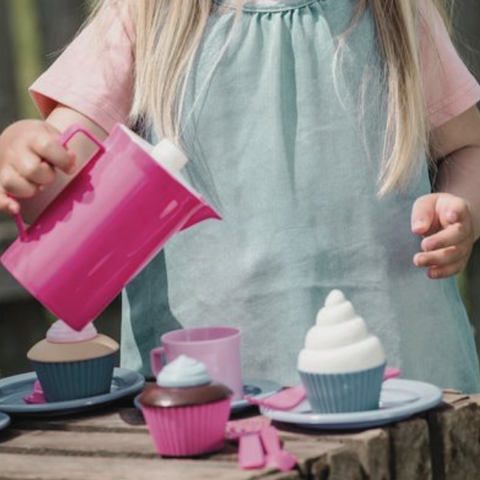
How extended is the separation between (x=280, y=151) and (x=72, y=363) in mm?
595


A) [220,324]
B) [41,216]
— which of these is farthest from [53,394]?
[220,324]

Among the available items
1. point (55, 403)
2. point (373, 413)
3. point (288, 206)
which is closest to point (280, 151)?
point (288, 206)

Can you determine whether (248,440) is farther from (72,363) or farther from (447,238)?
(447,238)

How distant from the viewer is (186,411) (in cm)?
143

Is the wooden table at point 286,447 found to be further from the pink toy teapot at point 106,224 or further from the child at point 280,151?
the child at point 280,151

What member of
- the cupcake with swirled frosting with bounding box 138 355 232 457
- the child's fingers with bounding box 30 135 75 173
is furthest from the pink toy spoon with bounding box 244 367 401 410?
the child's fingers with bounding box 30 135 75 173

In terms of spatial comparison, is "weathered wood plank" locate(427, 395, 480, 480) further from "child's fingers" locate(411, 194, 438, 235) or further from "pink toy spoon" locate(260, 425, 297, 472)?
"child's fingers" locate(411, 194, 438, 235)

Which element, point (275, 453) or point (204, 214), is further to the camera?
point (204, 214)

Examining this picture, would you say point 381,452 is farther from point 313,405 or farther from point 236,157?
point 236,157

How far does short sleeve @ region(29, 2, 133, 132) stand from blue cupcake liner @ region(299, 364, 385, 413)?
80cm

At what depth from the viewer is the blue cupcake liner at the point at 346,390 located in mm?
1504

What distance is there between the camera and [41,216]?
1.66 metres

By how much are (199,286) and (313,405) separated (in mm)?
671

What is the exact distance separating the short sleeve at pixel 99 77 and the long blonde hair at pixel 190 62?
0.08 feet
